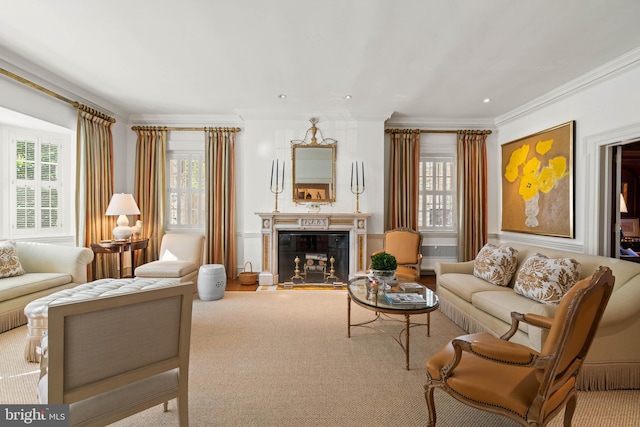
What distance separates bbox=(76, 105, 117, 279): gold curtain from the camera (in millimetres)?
4301

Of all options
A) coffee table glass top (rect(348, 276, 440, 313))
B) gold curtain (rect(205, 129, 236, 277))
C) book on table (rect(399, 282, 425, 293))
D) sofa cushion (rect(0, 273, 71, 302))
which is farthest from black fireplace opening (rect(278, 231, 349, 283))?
sofa cushion (rect(0, 273, 71, 302))

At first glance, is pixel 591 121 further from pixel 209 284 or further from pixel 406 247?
pixel 209 284

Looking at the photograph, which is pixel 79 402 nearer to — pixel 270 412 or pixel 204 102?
pixel 270 412

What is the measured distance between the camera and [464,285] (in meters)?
3.18

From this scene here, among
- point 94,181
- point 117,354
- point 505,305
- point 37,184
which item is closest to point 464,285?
point 505,305

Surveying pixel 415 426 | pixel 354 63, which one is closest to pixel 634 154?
pixel 354 63

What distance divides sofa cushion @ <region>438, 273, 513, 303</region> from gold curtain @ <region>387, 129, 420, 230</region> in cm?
171

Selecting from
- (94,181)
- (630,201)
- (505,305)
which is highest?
(94,181)

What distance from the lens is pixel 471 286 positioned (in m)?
3.12

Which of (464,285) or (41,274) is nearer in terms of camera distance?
(464,285)

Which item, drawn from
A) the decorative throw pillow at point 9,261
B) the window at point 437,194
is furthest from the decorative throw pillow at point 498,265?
the decorative throw pillow at point 9,261

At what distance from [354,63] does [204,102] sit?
2.53m

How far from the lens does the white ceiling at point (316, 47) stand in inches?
94.9

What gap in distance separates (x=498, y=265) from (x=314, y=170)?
304 centimetres
